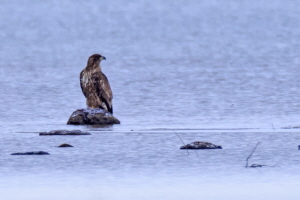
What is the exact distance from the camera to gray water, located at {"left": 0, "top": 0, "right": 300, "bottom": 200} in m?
12.0

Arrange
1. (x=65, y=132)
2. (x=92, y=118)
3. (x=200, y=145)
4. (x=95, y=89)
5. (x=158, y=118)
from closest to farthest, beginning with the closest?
1. (x=200, y=145)
2. (x=65, y=132)
3. (x=92, y=118)
4. (x=158, y=118)
5. (x=95, y=89)

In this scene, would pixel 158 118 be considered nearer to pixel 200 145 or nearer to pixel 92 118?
pixel 92 118

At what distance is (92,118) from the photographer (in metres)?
18.5

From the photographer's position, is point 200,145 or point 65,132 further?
point 65,132

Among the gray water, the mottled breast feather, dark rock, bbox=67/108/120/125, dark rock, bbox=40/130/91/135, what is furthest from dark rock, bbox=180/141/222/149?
the mottled breast feather

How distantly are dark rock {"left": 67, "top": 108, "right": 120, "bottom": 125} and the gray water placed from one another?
0.66ft

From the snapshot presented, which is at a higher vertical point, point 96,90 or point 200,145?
point 96,90

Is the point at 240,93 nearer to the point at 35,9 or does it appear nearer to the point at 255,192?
the point at 255,192

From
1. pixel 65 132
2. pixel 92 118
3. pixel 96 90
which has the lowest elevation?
pixel 65 132

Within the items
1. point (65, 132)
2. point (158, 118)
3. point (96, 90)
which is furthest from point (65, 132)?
point (96, 90)

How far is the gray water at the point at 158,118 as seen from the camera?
39.4ft

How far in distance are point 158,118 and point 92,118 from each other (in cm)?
166

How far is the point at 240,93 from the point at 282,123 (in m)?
6.89

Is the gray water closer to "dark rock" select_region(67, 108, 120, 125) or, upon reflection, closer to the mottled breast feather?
"dark rock" select_region(67, 108, 120, 125)
